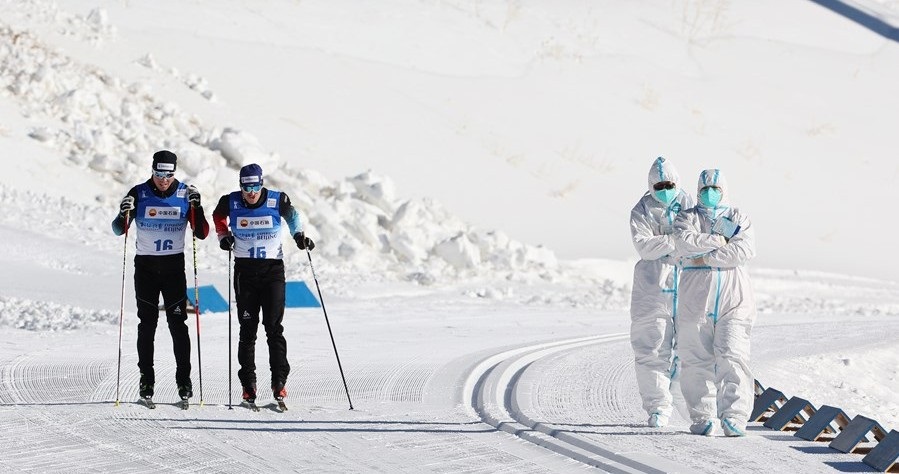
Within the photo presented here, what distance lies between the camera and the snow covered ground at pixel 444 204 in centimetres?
781

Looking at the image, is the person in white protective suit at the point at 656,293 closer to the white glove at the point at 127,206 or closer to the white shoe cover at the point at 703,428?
the white shoe cover at the point at 703,428

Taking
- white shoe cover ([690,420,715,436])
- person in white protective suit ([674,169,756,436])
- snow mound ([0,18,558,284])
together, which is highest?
snow mound ([0,18,558,284])

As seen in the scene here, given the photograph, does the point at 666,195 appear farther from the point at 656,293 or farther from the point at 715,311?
the point at 715,311

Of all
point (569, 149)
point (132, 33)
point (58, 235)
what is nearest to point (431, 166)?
point (569, 149)

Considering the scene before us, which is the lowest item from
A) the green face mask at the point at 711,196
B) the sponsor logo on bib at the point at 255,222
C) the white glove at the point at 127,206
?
the sponsor logo on bib at the point at 255,222

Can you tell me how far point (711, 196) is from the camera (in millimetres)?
7754

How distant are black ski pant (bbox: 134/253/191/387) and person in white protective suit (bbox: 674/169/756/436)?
3.46m

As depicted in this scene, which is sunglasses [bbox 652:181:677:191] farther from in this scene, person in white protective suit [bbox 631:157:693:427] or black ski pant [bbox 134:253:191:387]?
black ski pant [bbox 134:253:191:387]

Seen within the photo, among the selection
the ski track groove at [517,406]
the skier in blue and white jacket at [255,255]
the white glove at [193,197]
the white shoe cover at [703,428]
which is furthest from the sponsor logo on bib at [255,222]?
the white shoe cover at [703,428]

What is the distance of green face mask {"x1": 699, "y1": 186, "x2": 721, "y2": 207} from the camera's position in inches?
305

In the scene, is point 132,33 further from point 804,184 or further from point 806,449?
point 806,449

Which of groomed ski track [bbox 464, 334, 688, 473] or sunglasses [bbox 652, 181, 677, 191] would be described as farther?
sunglasses [bbox 652, 181, 677, 191]

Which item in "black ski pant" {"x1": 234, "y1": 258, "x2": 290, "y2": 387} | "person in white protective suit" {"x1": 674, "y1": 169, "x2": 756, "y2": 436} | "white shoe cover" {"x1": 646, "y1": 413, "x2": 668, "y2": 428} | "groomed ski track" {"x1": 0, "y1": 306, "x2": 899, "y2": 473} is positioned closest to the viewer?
"groomed ski track" {"x1": 0, "y1": 306, "x2": 899, "y2": 473}

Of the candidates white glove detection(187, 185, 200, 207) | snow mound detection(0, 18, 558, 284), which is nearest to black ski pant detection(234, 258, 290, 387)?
white glove detection(187, 185, 200, 207)
